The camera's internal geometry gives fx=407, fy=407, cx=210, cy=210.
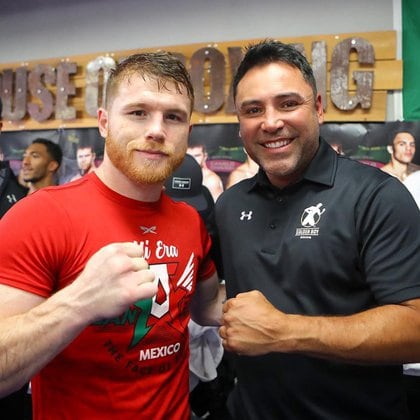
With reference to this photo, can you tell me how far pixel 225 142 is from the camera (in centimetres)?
283

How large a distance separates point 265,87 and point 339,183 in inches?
15.0

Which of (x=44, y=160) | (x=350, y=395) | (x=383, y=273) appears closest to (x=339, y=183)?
(x=383, y=273)

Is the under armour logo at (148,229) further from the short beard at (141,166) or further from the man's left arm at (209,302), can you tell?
the man's left arm at (209,302)

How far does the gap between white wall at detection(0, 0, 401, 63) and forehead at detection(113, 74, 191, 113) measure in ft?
6.30

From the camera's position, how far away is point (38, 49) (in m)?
3.42

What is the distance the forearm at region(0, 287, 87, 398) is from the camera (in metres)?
0.85

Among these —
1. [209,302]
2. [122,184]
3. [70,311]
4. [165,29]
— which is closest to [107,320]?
[70,311]

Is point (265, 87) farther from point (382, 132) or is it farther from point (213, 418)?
point (213, 418)

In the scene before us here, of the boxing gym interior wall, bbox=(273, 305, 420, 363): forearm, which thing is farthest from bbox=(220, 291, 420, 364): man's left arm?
the boxing gym interior wall

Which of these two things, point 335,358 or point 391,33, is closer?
point 335,358

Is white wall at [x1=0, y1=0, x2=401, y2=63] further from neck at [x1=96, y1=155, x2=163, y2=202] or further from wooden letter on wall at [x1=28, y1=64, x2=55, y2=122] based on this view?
neck at [x1=96, y1=155, x2=163, y2=202]

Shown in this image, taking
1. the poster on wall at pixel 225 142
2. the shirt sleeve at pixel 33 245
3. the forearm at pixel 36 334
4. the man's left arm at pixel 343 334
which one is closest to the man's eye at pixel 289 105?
the man's left arm at pixel 343 334

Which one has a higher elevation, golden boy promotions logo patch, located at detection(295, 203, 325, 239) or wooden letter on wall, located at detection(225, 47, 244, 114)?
wooden letter on wall, located at detection(225, 47, 244, 114)

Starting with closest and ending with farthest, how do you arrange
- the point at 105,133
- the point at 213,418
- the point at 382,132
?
the point at 105,133 → the point at 213,418 → the point at 382,132
